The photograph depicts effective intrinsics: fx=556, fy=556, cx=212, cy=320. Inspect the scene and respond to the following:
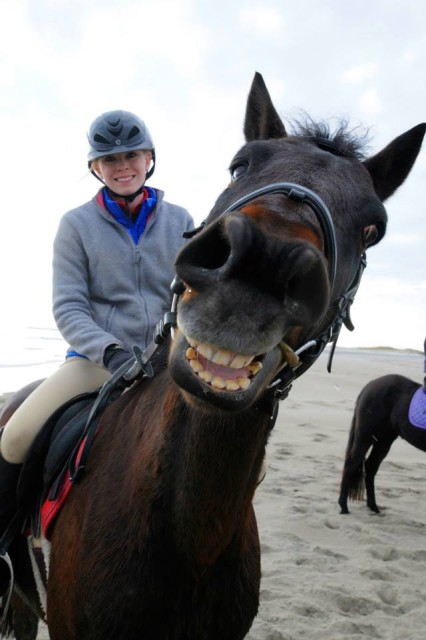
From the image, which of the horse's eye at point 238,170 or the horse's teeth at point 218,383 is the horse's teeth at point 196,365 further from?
the horse's eye at point 238,170

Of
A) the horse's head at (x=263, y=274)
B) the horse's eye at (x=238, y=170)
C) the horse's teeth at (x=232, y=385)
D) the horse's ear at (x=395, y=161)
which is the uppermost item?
the horse's ear at (x=395, y=161)

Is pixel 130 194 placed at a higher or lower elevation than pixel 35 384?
higher

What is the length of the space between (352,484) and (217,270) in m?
6.30

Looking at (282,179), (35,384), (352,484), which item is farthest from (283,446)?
(282,179)

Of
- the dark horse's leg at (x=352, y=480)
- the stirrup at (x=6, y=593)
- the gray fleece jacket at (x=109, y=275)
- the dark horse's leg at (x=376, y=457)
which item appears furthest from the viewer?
the dark horse's leg at (x=376, y=457)

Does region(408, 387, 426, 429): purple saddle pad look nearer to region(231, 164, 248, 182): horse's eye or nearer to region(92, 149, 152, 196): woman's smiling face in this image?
region(92, 149, 152, 196): woman's smiling face

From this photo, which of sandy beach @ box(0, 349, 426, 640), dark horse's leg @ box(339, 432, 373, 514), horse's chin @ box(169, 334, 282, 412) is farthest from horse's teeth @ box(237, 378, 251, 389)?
dark horse's leg @ box(339, 432, 373, 514)

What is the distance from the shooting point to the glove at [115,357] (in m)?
2.77

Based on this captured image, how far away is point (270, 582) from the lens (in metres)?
4.84

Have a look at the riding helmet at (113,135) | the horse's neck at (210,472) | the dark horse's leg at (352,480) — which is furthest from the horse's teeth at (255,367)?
the dark horse's leg at (352,480)

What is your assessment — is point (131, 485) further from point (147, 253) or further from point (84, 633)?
point (147, 253)

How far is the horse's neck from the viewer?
198cm

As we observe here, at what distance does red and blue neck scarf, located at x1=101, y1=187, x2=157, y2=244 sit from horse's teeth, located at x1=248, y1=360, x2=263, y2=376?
→ 1864mm

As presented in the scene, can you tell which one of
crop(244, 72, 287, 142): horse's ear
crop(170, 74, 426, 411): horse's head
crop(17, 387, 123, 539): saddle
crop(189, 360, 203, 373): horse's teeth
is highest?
crop(244, 72, 287, 142): horse's ear
